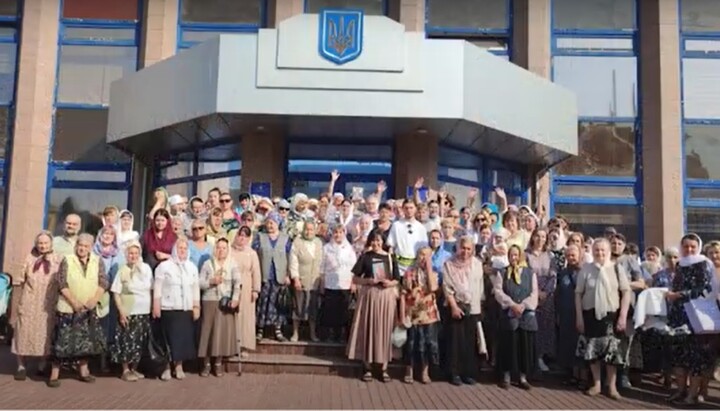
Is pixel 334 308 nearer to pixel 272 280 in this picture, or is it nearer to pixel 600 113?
pixel 272 280

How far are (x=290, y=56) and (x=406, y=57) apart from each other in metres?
1.78

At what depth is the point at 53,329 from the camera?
719 cm

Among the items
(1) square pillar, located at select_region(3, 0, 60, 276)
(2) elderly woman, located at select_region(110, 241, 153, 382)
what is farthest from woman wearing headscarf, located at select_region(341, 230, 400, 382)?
(1) square pillar, located at select_region(3, 0, 60, 276)

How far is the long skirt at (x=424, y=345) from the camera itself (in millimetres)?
7340

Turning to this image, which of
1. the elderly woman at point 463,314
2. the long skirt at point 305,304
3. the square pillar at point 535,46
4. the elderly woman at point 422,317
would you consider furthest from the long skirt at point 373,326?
the square pillar at point 535,46

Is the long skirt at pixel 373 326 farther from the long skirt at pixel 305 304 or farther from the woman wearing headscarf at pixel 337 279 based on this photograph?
the long skirt at pixel 305 304

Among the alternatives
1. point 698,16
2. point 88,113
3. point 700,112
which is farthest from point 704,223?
point 88,113

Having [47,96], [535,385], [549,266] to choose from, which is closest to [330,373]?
[535,385]

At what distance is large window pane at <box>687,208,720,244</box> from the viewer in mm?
13744

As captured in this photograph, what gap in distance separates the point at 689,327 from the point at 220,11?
37.1 ft

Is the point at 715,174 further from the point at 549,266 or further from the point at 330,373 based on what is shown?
the point at 330,373

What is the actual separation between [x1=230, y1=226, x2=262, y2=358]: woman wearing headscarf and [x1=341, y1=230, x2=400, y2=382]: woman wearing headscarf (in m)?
1.18

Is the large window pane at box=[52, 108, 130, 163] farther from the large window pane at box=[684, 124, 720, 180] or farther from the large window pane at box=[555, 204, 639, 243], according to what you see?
the large window pane at box=[684, 124, 720, 180]

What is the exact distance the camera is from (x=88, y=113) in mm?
13992
